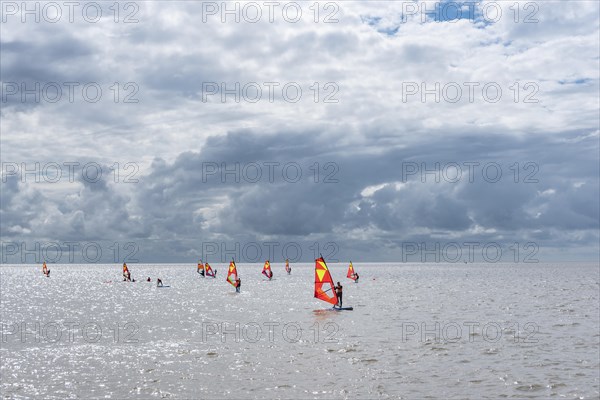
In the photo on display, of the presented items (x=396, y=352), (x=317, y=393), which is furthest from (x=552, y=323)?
(x=317, y=393)

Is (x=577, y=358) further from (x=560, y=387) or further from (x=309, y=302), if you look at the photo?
(x=309, y=302)

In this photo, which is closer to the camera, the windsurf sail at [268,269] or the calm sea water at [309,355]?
the calm sea water at [309,355]

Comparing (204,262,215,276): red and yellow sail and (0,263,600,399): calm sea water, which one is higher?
(0,263,600,399): calm sea water

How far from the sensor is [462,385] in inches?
894

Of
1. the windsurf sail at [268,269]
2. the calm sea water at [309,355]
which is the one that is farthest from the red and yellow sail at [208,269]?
the calm sea water at [309,355]

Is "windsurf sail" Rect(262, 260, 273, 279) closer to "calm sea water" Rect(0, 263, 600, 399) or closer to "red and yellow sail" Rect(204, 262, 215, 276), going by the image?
"red and yellow sail" Rect(204, 262, 215, 276)

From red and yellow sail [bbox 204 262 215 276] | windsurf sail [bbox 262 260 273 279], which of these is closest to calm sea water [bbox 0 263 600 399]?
windsurf sail [bbox 262 260 273 279]

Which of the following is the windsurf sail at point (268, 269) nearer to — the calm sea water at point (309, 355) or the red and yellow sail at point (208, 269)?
the red and yellow sail at point (208, 269)

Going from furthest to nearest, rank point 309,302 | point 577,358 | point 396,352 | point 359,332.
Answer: point 309,302 < point 359,332 < point 396,352 < point 577,358

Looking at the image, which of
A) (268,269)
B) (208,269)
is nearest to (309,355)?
(268,269)

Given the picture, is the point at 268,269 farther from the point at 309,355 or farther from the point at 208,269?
the point at 309,355

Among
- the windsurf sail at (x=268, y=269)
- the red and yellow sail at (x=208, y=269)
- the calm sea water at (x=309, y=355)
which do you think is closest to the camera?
the calm sea water at (x=309, y=355)

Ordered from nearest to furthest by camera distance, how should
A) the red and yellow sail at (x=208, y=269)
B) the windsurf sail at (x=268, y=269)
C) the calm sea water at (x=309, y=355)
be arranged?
the calm sea water at (x=309, y=355) < the windsurf sail at (x=268, y=269) < the red and yellow sail at (x=208, y=269)

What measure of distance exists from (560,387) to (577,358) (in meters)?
6.50
